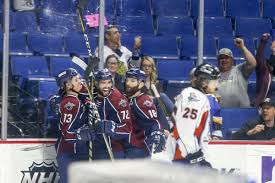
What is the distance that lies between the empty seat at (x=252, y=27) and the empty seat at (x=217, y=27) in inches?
3.3

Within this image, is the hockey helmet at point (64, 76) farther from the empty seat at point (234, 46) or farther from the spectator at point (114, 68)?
the empty seat at point (234, 46)

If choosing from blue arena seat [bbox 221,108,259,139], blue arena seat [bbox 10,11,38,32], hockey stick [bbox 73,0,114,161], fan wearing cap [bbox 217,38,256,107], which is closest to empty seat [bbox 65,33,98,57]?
hockey stick [bbox 73,0,114,161]

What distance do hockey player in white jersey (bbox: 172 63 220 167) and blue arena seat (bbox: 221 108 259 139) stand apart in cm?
35

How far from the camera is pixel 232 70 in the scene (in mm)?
8906

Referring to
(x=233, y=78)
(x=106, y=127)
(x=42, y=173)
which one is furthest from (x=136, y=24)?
(x=42, y=173)

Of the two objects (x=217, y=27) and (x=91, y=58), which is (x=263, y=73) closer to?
(x=217, y=27)

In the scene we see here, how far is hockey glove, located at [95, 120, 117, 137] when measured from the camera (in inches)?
328

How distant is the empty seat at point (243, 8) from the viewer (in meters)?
9.34

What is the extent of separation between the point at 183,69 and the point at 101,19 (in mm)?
806

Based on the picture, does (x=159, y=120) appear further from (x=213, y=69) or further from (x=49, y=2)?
(x=49, y=2)

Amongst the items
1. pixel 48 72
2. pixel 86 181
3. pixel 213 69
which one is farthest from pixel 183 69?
pixel 86 181

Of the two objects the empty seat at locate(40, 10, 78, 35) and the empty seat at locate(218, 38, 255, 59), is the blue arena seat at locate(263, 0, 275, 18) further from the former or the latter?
the empty seat at locate(40, 10, 78, 35)

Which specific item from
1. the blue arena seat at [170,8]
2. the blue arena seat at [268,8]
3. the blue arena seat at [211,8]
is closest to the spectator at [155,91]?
the blue arena seat at [170,8]

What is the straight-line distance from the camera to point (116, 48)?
28.7ft
